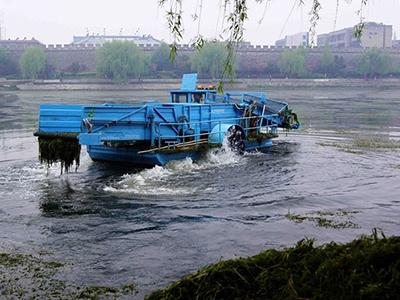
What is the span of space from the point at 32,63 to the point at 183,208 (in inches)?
3076

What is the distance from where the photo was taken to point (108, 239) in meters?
8.41

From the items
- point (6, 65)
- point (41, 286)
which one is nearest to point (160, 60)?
point (6, 65)

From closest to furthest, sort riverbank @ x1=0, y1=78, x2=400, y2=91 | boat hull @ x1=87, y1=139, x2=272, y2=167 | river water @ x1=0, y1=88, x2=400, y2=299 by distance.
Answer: river water @ x1=0, y1=88, x2=400, y2=299 < boat hull @ x1=87, y1=139, x2=272, y2=167 < riverbank @ x1=0, y1=78, x2=400, y2=91

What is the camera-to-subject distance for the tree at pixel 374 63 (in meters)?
89.3

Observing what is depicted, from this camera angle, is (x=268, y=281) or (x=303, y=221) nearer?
(x=268, y=281)

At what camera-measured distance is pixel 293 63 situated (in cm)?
8856

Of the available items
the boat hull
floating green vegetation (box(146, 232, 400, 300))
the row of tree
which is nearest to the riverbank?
the row of tree

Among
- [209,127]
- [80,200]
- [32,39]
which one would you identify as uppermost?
[32,39]

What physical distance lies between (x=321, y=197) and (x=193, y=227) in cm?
369

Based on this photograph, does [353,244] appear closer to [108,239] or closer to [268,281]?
[268,281]

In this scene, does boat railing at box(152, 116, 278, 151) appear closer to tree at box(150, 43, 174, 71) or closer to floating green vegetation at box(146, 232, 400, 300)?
floating green vegetation at box(146, 232, 400, 300)

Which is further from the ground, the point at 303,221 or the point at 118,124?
the point at 118,124

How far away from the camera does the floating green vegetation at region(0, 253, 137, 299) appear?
19.9 feet

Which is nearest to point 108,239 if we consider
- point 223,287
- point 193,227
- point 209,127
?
point 193,227
